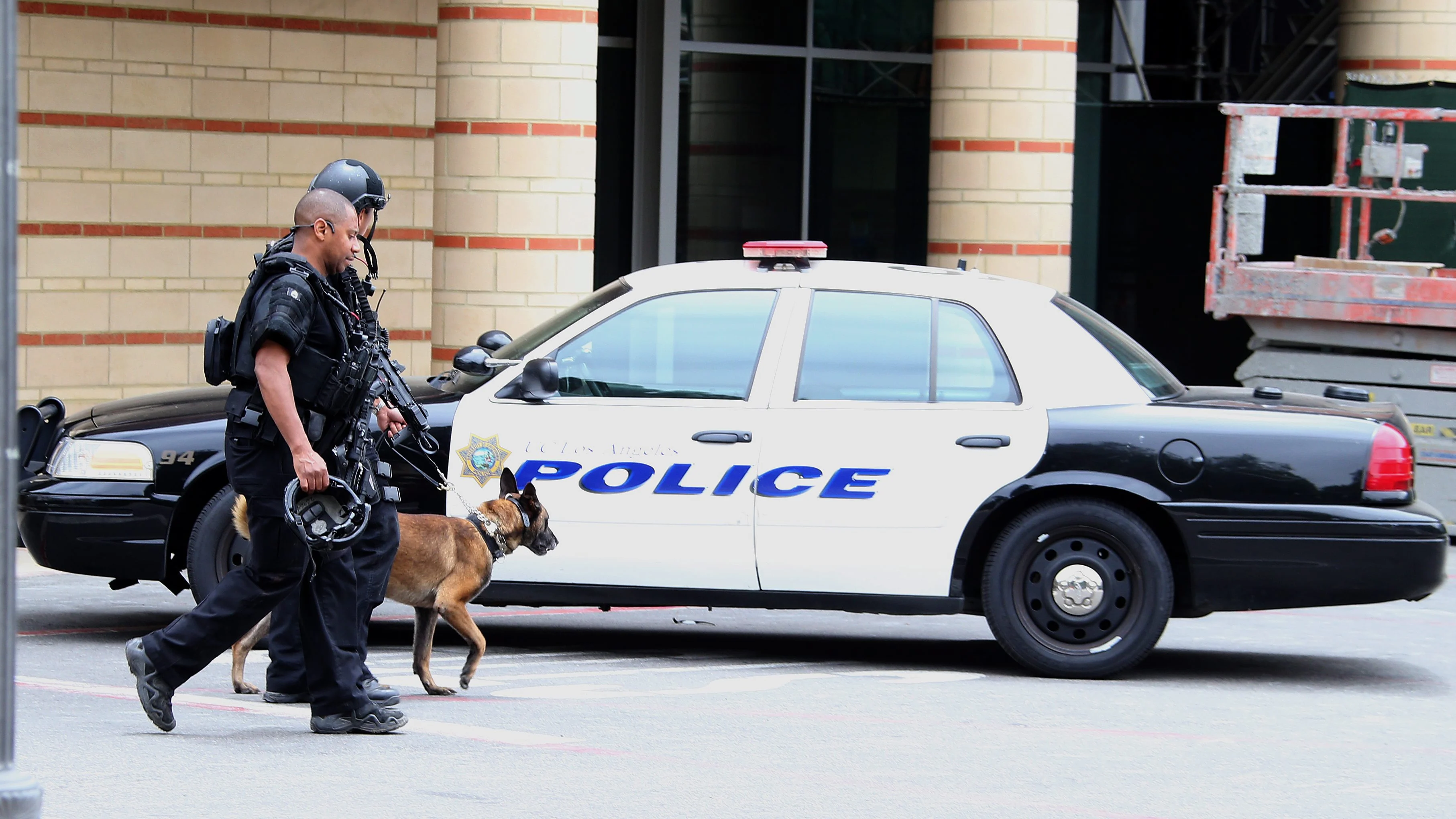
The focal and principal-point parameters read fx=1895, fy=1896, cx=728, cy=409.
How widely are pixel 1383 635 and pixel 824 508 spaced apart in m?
3.36

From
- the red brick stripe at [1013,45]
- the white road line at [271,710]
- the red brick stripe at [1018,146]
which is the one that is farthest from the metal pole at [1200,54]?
the white road line at [271,710]

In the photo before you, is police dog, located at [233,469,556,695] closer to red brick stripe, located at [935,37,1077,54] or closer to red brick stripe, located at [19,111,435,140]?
red brick stripe, located at [19,111,435,140]

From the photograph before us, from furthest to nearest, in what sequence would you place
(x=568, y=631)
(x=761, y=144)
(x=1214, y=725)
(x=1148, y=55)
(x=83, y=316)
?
(x=1148, y=55)
(x=761, y=144)
(x=83, y=316)
(x=568, y=631)
(x=1214, y=725)

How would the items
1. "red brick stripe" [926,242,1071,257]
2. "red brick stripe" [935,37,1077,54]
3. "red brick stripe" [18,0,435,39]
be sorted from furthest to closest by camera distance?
"red brick stripe" [926,242,1071,257] < "red brick stripe" [935,37,1077,54] < "red brick stripe" [18,0,435,39]

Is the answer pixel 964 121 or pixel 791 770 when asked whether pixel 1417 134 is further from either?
pixel 791 770

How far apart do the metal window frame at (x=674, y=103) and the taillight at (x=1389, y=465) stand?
10941 mm

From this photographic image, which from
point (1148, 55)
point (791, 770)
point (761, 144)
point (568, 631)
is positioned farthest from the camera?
point (1148, 55)

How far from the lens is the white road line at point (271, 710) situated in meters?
6.04

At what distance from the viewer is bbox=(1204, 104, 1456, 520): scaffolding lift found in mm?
11477

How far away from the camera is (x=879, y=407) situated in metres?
7.33

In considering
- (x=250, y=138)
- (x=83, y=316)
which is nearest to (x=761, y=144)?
(x=250, y=138)

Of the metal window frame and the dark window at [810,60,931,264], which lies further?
the dark window at [810,60,931,264]

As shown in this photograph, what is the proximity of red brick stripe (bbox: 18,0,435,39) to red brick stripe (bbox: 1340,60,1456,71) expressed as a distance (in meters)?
7.29

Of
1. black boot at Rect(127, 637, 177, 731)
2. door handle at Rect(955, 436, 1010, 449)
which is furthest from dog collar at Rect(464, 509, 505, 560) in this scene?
door handle at Rect(955, 436, 1010, 449)
